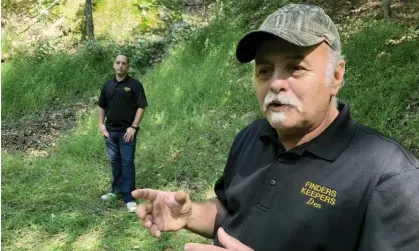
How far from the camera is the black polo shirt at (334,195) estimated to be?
110 cm

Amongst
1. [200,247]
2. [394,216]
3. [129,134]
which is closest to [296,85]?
[394,216]

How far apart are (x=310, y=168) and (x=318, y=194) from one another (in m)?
0.10

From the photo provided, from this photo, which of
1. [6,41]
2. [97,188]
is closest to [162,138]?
[97,188]

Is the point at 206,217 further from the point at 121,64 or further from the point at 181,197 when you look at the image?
the point at 121,64

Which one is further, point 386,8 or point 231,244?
point 386,8

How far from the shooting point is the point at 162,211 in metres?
1.59

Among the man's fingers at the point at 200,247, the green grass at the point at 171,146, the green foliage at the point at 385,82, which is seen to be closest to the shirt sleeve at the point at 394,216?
the man's fingers at the point at 200,247

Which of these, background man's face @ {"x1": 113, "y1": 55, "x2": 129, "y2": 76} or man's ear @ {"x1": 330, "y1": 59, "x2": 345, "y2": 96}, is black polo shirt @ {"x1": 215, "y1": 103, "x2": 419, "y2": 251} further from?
background man's face @ {"x1": 113, "y1": 55, "x2": 129, "y2": 76}

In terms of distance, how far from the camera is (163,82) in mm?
7391

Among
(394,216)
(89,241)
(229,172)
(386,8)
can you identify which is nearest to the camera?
(394,216)

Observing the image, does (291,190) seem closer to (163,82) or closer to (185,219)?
(185,219)

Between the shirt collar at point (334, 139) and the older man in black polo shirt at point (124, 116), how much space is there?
3.40 m

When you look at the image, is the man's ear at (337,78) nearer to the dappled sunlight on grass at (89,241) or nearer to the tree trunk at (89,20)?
the dappled sunlight on grass at (89,241)

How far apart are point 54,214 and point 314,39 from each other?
3.95 metres
